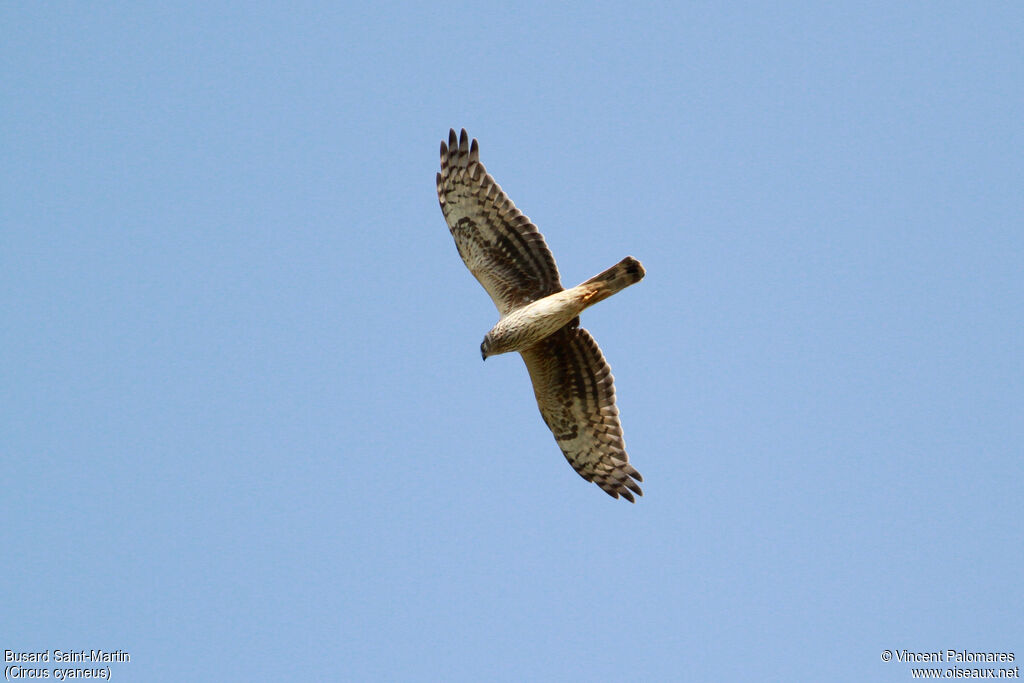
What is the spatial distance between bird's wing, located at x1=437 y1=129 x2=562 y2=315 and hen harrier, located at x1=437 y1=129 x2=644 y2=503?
1 centimetres

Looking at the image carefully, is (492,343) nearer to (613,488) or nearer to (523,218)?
(523,218)

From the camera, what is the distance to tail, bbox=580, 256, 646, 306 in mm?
11789

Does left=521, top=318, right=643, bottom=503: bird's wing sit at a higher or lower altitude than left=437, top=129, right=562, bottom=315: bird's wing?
lower

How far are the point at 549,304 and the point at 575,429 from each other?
1955 millimetres

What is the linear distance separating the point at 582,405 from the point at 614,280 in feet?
5.93

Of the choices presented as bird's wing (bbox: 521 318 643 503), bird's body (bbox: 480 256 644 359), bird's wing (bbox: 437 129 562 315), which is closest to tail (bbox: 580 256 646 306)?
bird's body (bbox: 480 256 644 359)

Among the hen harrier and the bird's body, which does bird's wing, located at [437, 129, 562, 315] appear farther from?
the bird's body

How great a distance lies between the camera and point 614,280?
467 inches

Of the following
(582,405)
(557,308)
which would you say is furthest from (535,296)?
(582,405)

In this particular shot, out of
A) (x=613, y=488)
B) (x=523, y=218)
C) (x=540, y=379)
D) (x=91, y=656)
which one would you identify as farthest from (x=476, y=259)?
(x=91, y=656)

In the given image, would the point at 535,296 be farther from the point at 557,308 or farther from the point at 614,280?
the point at 614,280

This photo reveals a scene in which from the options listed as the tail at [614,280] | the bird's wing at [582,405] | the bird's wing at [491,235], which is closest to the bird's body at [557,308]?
the tail at [614,280]

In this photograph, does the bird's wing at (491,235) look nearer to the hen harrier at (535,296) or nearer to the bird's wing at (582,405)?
the hen harrier at (535,296)

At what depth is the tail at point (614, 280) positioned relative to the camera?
1179cm
